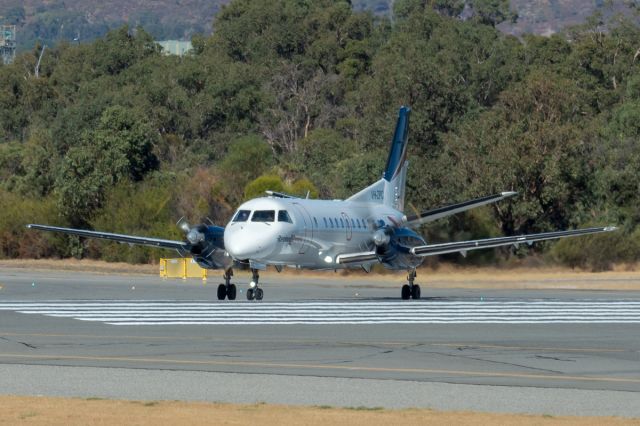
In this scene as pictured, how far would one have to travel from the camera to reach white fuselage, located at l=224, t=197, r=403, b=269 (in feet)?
99.1

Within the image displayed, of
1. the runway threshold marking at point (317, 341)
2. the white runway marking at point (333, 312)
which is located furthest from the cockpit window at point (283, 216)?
the runway threshold marking at point (317, 341)

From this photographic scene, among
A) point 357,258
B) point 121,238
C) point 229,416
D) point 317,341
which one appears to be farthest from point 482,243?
point 229,416

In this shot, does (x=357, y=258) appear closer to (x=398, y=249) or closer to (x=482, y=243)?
(x=398, y=249)

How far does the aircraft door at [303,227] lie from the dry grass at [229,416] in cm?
1984

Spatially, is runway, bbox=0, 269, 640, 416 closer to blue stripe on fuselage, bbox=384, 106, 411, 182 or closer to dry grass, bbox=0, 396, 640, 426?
dry grass, bbox=0, 396, 640, 426

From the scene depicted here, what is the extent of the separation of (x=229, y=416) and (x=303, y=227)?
67.7ft

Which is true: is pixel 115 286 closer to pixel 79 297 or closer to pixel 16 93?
pixel 79 297

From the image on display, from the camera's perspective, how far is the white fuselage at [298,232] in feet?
99.1

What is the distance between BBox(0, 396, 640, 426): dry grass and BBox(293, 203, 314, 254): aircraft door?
1984 cm

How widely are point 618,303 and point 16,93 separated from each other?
88.6 metres

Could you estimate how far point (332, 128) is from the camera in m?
86.2

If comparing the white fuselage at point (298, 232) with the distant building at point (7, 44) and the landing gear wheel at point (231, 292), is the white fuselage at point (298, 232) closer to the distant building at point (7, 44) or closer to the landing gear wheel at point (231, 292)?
the landing gear wheel at point (231, 292)

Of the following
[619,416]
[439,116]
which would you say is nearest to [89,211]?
[439,116]

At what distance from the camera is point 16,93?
11100 cm
